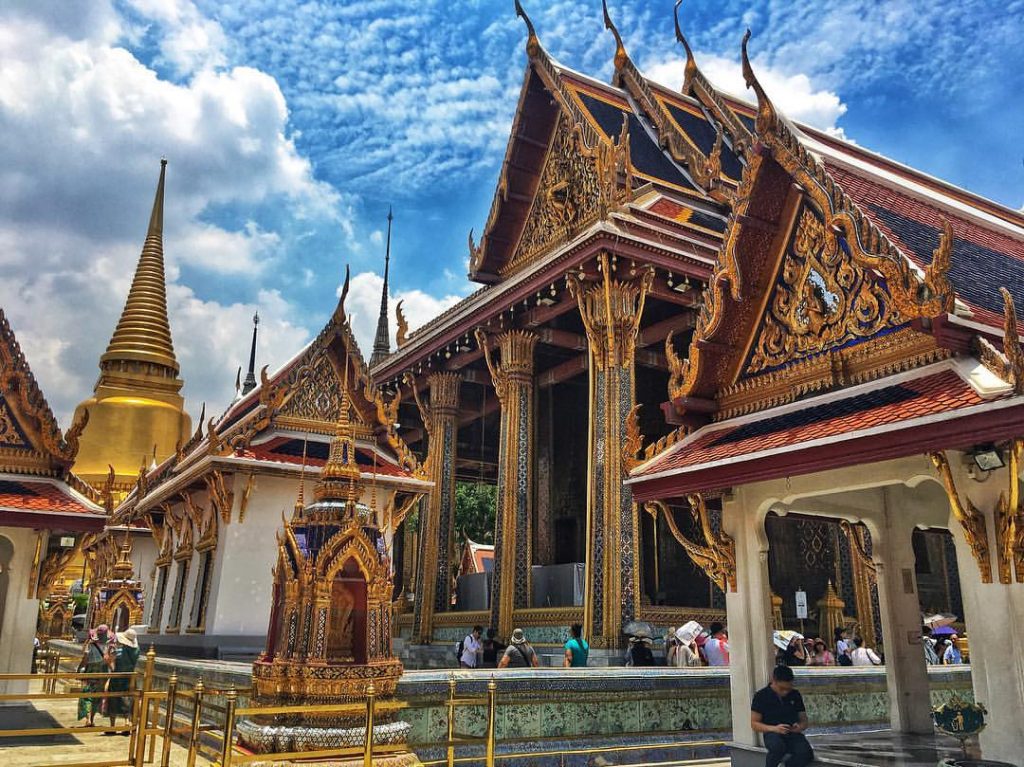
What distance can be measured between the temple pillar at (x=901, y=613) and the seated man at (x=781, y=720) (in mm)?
2028

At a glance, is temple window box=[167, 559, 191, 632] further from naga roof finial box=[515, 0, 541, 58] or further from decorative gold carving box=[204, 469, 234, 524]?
naga roof finial box=[515, 0, 541, 58]

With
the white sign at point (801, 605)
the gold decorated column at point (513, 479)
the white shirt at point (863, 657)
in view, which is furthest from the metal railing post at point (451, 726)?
the white sign at point (801, 605)

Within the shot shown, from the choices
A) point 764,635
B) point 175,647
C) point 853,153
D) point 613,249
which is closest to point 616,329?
point 613,249

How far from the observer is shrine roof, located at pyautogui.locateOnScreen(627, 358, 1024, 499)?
15.9 ft

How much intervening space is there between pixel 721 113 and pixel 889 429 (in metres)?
13.8

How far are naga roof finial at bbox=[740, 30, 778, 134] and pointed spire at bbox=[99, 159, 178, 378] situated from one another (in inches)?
1347

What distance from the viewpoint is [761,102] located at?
22.1 ft

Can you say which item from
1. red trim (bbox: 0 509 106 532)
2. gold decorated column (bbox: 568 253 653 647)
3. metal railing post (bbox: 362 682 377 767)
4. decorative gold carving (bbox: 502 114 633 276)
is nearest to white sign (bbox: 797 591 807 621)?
gold decorated column (bbox: 568 253 653 647)

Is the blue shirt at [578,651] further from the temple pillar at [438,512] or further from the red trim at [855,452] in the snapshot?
the temple pillar at [438,512]

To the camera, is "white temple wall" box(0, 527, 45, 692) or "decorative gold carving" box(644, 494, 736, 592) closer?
"decorative gold carving" box(644, 494, 736, 592)

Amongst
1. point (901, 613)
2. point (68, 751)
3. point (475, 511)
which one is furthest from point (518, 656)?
point (475, 511)

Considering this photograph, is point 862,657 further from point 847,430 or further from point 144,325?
point 144,325

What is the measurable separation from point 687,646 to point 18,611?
25.9 feet

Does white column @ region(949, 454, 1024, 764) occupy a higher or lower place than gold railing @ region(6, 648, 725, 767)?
higher
